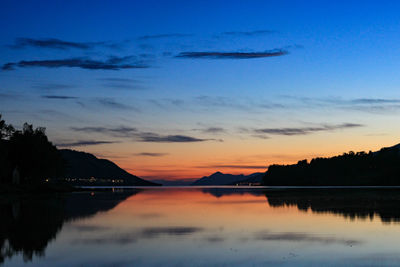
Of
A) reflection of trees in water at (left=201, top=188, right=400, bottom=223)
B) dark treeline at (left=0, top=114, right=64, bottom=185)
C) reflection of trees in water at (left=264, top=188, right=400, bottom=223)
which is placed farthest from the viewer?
dark treeline at (left=0, top=114, right=64, bottom=185)

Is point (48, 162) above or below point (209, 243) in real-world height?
above

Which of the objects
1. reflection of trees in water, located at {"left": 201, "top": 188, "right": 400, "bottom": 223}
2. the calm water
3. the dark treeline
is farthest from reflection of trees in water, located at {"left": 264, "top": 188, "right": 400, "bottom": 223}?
the dark treeline

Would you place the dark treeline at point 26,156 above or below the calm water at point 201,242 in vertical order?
above

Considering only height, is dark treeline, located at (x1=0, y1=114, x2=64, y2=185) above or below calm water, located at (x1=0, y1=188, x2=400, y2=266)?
above

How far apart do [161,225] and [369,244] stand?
16.4 m

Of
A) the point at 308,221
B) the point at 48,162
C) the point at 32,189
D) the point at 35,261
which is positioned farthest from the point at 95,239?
the point at 48,162

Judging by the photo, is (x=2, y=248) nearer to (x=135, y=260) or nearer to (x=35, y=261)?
(x=35, y=261)

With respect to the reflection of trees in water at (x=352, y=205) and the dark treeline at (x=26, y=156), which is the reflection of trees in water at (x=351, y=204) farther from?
the dark treeline at (x=26, y=156)

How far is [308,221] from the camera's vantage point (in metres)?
37.8

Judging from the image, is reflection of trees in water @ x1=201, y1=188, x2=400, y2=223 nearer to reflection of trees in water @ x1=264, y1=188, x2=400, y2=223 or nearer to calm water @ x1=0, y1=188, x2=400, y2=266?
reflection of trees in water @ x1=264, y1=188, x2=400, y2=223

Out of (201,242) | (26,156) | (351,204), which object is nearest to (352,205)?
(351,204)

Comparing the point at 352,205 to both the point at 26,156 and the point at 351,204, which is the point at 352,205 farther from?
the point at 26,156

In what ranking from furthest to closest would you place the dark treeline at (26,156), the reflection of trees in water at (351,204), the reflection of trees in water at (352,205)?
the dark treeline at (26,156)
the reflection of trees in water at (351,204)
the reflection of trees in water at (352,205)

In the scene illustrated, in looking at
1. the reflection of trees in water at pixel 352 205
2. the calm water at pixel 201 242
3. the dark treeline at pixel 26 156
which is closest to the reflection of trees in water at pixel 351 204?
the reflection of trees in water at pixel 352 205
